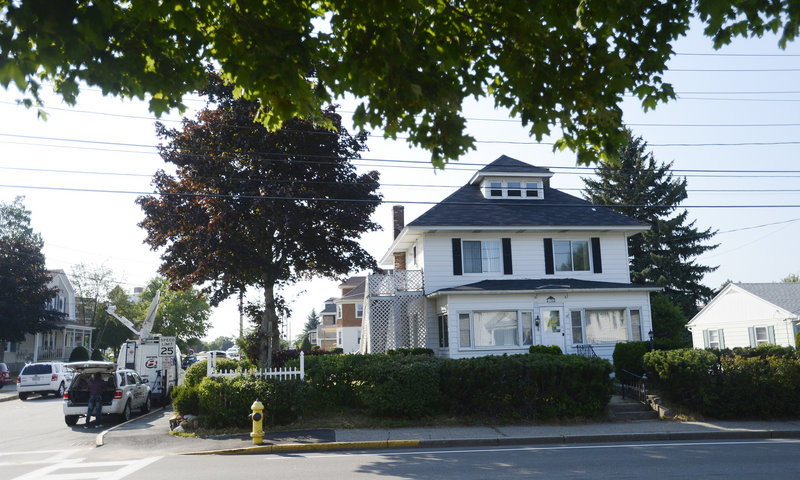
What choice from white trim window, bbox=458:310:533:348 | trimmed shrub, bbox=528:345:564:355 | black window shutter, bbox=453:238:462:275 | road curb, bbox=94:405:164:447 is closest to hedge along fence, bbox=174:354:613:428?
road curb, bbox=94:405:164:447

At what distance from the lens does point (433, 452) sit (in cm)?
1218

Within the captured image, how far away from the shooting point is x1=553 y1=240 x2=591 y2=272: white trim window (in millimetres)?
25672

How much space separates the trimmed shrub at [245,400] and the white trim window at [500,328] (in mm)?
10022

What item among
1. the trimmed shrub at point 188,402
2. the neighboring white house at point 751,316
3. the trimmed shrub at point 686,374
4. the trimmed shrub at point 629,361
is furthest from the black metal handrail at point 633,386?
the neighboring white house at point 751,316

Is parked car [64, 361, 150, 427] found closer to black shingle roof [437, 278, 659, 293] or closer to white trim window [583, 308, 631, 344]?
black shingle roof [437, 278, 659, 293]

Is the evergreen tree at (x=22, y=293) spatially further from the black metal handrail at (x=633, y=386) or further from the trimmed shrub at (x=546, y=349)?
the black metal handrail at (x=633, y=386)

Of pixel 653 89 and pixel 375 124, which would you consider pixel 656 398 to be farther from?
pixel 375 124

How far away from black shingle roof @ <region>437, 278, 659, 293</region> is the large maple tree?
4.55 m

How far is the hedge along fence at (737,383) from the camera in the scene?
49.5ft

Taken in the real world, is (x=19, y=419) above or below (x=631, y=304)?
below

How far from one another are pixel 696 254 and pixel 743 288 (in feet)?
19.7

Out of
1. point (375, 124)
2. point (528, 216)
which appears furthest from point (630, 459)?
point (528, 216)

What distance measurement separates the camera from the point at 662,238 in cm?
3978

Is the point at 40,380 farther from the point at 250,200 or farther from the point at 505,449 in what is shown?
the point at 505,449
